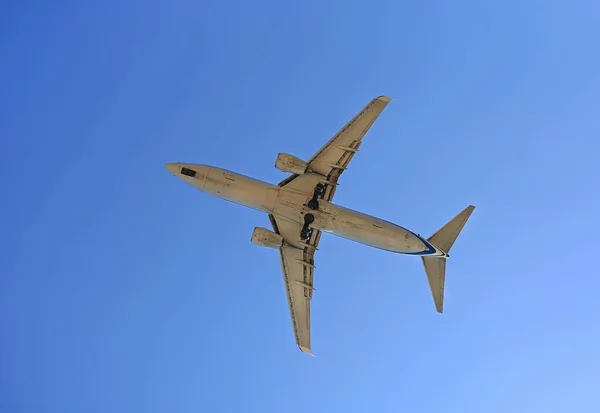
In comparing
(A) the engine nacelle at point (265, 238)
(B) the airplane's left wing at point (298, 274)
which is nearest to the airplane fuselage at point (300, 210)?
(A) the engine nacelle at point (265, 238)

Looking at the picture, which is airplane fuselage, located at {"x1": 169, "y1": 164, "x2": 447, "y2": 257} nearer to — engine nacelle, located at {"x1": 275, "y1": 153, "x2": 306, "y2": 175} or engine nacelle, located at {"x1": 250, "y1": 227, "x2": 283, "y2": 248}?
engine nacelle, located at {"x1": 250, "y1": 227, "x2": 283, "y2": 248}

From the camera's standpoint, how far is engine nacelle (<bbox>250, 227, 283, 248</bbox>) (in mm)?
47375

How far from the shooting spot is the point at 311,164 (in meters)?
46.8

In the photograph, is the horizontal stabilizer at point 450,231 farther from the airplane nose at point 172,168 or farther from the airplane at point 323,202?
the airplane nose at point 172,168

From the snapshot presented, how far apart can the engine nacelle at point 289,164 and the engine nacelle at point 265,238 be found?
21.6 ft

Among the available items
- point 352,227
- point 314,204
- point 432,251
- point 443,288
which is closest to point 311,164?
point 314,204

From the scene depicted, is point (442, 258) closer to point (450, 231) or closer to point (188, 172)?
point (450, 231)

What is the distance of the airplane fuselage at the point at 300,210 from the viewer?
44312mm

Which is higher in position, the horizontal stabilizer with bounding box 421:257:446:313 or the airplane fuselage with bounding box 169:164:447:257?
the airplane fuselage with bounding box 169:164:447:257

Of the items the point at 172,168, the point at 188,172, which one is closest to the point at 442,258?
the point at 188,172

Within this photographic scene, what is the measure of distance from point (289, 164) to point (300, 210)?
15.4 ft

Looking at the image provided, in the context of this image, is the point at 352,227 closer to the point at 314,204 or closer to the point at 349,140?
the point at 314,204

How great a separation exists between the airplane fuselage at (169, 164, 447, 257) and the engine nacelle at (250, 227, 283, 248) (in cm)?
191

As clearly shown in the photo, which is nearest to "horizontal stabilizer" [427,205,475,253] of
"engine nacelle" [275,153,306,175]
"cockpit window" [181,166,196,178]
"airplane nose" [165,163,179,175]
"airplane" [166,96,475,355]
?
"airplane" [166,96,475,355]
